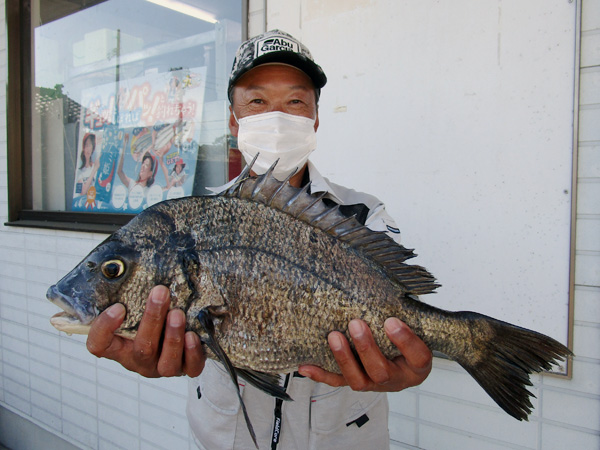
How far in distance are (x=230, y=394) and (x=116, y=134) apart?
3.12m

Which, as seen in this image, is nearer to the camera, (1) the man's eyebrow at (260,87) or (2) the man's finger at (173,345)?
(2) the man's finger at (173,345)

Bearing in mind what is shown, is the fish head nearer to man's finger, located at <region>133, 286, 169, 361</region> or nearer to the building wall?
man's finger, located at <region>133, 286, 169, 361</region>

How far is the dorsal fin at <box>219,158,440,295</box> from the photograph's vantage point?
1.47 meters

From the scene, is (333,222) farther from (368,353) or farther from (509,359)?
(509,359)

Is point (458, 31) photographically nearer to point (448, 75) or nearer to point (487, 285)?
point (448, 75)

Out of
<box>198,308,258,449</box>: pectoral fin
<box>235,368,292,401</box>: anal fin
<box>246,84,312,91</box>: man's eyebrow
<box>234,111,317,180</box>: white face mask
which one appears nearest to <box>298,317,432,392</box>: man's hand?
<box>235,368,292,401</box>: anal fin

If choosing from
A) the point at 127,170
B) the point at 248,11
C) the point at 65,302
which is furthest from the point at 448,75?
the point at 127,170

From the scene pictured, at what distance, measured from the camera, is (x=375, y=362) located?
145cm

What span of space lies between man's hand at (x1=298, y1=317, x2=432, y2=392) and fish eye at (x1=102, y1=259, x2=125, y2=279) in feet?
2.21

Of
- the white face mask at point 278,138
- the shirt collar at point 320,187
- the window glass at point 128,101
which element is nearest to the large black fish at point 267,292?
the shirt collar at point 320,187

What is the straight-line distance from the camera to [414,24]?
2.42 metres

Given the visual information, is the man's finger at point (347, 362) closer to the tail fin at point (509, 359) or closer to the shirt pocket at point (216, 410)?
the tail fin at point (509, 359)

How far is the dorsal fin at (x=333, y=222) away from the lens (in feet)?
4.81

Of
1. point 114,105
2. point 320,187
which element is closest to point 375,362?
point 320,187
